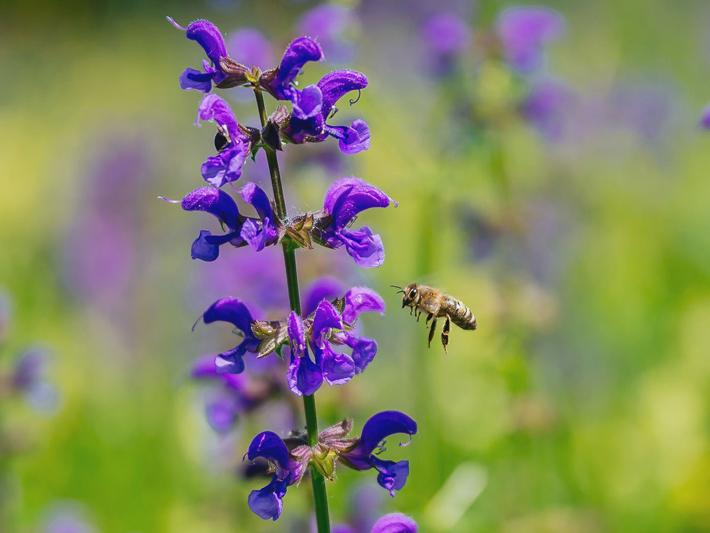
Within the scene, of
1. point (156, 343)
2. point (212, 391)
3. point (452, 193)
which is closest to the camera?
point (212, 391)

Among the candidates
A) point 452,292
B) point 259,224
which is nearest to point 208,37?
point 259,224

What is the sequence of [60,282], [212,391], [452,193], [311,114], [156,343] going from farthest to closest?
[60,282] < [156,343] < [452,193] < [212,391] < [311,114]

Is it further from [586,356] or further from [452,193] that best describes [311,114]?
[586,356]

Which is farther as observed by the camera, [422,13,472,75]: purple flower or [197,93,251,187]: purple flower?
[422,13,472,75]: purple flower

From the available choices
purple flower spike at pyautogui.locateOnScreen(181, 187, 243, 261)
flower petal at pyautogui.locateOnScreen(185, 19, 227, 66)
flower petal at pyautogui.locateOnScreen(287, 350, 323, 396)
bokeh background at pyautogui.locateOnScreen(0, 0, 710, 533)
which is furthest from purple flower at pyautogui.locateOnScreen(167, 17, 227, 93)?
flower petal at pyautogui.locateOnScreen(287, 350, 323, 396)

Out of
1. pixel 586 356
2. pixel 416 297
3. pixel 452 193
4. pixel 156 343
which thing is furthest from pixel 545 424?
pixel 156 343

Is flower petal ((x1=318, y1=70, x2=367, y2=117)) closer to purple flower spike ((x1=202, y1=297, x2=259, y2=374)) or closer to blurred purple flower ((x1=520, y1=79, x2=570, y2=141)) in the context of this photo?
purple flower spike ((x1=202, y1=297, x2=259, y2=374))

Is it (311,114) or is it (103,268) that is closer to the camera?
(311,114)

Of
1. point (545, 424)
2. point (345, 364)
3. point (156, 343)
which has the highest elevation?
point (156, 343)
